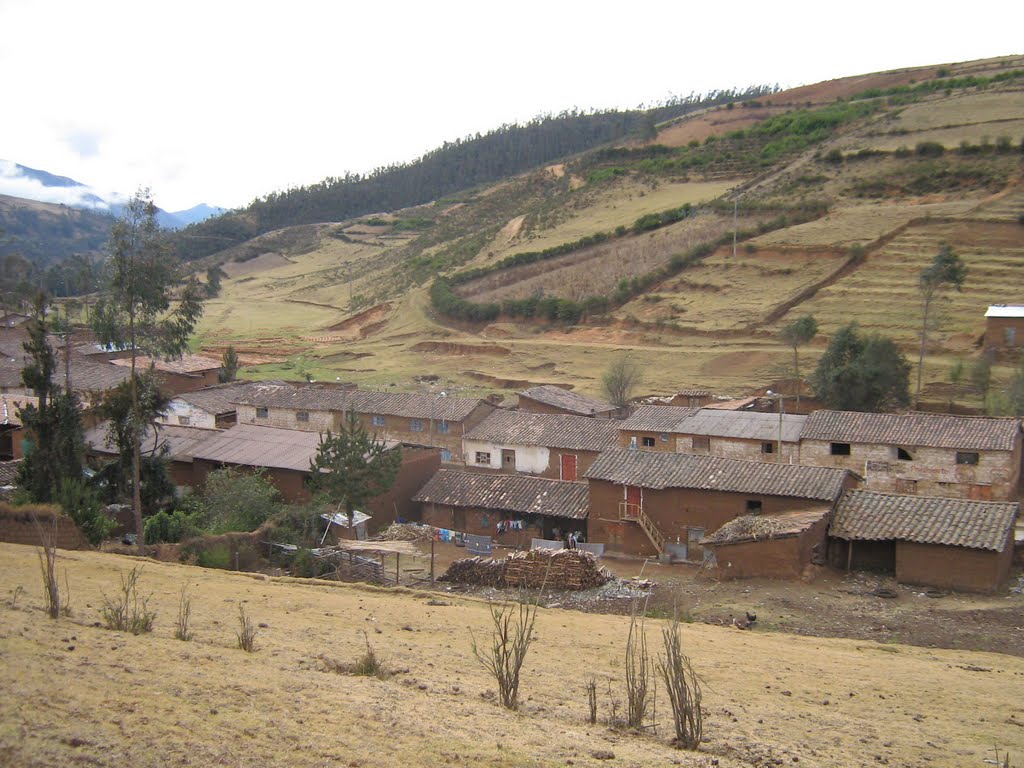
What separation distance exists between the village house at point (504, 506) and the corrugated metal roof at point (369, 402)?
24.1 feet

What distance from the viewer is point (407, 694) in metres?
9.00

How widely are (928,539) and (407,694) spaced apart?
16115 mm

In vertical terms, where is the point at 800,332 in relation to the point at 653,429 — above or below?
above

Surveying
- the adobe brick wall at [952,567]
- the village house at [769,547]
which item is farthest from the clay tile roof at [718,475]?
the adobe brick wall at [952,567]

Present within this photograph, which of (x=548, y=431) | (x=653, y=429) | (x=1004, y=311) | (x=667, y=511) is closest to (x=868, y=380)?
(x=653, y=429)

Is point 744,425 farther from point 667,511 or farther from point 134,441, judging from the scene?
point 134,441

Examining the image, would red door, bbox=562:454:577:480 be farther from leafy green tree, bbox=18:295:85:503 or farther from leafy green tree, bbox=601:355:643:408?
leafy green tree, bbox=18:295:85:503

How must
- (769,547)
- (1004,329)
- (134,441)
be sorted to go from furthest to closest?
(1004,329)
(134,441)
(769,547)

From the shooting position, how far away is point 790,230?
62.4 m

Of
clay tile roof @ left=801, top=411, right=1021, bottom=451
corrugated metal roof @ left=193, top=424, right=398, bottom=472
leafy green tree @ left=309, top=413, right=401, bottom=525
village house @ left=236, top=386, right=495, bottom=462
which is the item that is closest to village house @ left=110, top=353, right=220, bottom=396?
village house @ left=236, top=386, right=495, bottom=462

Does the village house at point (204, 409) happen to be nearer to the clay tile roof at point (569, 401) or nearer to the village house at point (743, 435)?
the clay tile roof at point (569, 401)

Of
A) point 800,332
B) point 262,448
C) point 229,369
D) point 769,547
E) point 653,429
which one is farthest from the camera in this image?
point 229,369

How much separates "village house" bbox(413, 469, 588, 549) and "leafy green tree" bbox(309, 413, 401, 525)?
367 cm

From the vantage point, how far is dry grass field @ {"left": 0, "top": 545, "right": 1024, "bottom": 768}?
707 cm
